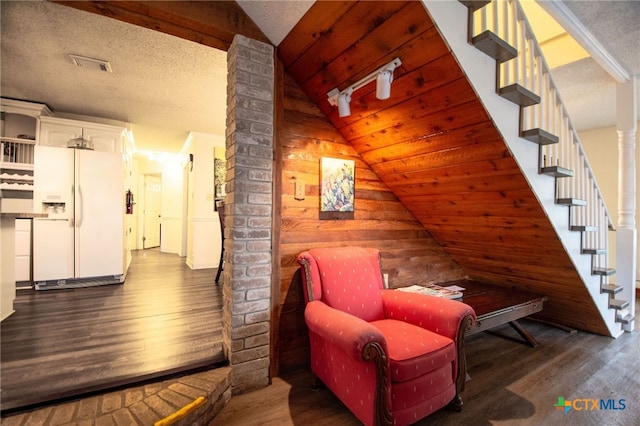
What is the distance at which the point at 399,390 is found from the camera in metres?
1.44

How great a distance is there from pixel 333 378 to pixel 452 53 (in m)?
1.87

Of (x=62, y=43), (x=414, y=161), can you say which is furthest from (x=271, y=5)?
(x=62, y=43)

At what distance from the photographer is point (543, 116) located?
201cm

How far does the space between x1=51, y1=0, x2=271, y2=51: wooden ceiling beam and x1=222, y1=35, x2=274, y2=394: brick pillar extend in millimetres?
78

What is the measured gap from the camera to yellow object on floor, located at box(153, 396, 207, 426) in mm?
1329

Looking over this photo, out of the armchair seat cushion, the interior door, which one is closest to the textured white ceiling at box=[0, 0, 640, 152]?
the armchair seat cushion

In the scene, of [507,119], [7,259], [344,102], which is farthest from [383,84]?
[7,259]

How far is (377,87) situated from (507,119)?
0.82m

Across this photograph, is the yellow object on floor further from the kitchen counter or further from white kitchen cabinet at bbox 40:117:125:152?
white kitchen cabinet at bbox 40:117:125:152

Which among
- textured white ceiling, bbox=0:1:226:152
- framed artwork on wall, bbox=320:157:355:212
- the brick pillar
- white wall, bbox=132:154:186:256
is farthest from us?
white wall, bbox=132:154:186:256

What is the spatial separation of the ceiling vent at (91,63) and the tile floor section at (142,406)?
8.68 ft

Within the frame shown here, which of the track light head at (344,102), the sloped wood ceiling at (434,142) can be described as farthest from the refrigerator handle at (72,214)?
the track light head at (344,102)

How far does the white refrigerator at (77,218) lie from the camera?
350cm

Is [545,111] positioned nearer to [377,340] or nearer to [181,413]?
[377,340]
